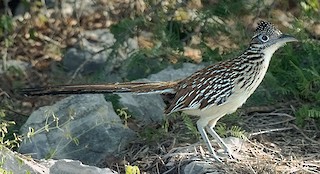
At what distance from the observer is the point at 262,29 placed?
6.68 metres

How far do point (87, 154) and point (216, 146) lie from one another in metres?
0.99

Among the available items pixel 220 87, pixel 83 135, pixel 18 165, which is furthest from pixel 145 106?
pixel 18 165

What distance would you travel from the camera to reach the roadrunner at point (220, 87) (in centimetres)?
666

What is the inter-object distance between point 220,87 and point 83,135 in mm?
1280

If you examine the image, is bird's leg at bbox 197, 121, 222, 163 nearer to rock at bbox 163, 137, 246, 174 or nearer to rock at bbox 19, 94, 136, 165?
rock at bbox 163, 137, 246, 174

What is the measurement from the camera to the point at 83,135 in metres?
7.38

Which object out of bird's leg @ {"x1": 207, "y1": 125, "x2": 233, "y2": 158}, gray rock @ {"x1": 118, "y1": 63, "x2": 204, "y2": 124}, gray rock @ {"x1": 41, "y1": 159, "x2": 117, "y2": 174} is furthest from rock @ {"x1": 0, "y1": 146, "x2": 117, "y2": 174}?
gray rock @ {"x1": 118, "y1": 63, "x2": 204, "y2": 124}

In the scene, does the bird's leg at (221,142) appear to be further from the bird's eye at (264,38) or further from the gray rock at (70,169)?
the gray rock at (70,169)

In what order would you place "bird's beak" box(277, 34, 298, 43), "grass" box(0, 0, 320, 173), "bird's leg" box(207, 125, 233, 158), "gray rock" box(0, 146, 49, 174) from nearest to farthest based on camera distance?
"gray rock" box(0, 146, 49, 174) → "bird's beak" box(277, 34, 298, 43) → "bird's leg" box(207, 125, 233, 158) → "grass" box(0, 0, 320, 173)

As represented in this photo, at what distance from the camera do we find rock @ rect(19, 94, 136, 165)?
723 centimetres

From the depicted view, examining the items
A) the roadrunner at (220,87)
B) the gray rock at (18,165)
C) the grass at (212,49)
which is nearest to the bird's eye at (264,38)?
the roadrunner at (220,87)

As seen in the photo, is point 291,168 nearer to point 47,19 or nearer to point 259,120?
point 259,120

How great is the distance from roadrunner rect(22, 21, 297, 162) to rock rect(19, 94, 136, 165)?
0.43m

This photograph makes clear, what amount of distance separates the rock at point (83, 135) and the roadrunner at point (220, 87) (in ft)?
1.42
